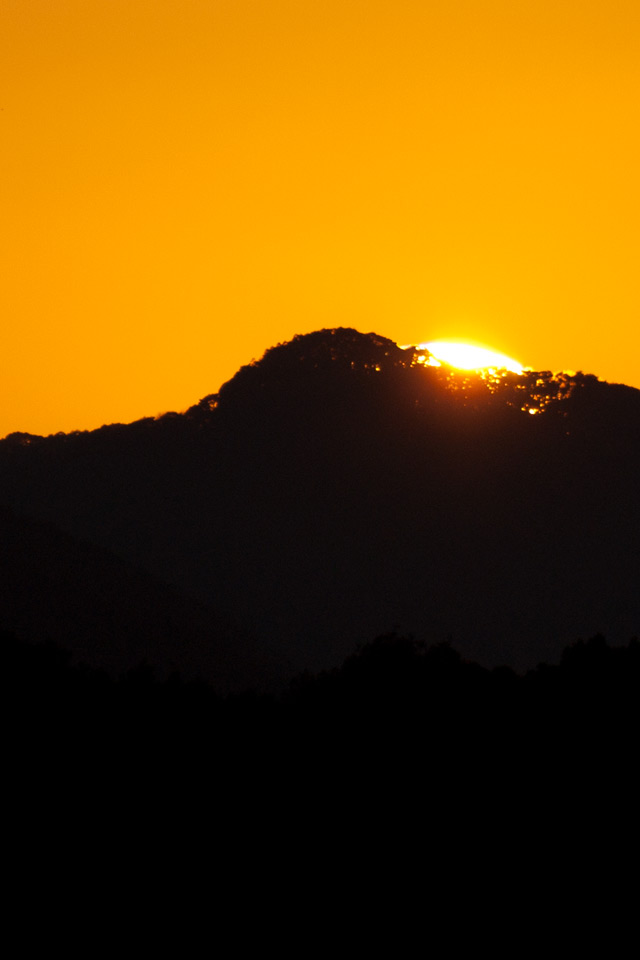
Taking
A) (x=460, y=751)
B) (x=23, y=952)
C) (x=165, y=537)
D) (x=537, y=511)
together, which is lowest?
(x=23, y=952)

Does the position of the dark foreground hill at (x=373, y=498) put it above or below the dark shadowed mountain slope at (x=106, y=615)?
above

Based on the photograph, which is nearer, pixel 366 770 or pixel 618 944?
pixel 618 944

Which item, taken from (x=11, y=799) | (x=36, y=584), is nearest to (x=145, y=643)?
(x=36, y=584)

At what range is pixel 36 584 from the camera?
9400 centimetres

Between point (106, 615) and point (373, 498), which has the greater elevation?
point (373, 498)

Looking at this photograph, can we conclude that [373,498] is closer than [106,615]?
No

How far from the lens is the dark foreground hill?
155375 millimetres

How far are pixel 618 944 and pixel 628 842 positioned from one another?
3269 millimetres

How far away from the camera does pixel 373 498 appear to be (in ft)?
571

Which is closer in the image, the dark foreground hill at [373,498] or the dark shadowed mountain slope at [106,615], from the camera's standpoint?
the dark shadowed mountain slope at [106,615]

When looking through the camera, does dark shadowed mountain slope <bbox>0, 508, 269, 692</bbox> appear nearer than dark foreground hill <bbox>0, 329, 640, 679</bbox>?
Yes

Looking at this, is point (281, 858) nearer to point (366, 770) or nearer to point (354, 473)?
point (366, 770)

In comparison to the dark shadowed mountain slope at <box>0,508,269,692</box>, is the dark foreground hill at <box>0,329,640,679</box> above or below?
above

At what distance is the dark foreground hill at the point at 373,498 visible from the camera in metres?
155
